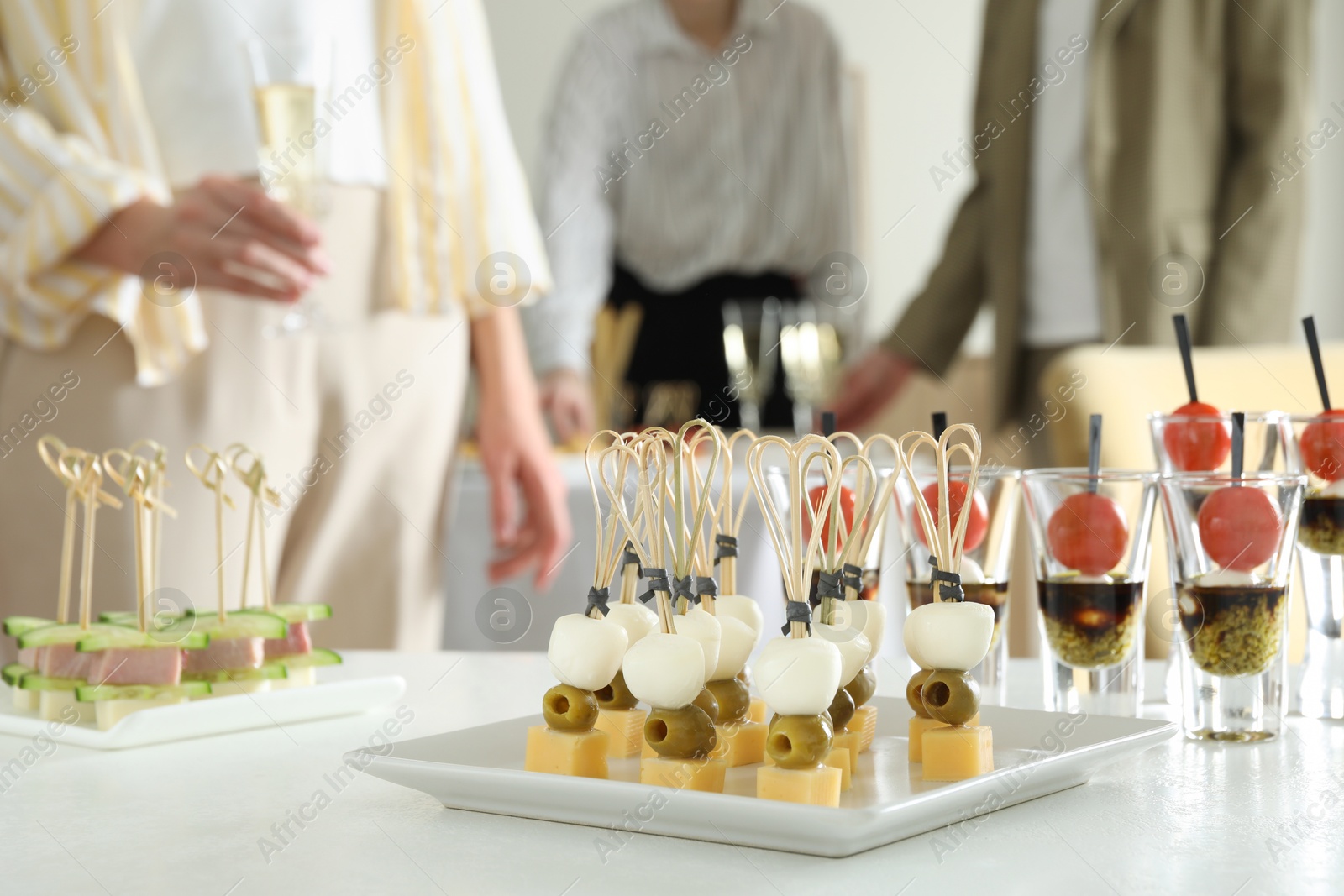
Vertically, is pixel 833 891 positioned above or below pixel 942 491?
below

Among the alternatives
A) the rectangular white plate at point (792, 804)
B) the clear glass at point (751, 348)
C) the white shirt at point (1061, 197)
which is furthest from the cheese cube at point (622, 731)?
the white shirt at point (1061, 197)

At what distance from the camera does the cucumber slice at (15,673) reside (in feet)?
1.93

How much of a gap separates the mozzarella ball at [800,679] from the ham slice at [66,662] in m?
0.34

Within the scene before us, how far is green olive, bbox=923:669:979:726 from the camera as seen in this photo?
1.43 ft

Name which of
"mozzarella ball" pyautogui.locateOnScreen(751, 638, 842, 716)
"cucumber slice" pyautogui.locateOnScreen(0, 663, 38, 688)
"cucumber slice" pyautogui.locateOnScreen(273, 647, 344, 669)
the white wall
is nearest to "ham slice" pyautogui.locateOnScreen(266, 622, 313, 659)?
"cucumber slice" pyautogui.locateOnScreen(273, 647, 344, 669)

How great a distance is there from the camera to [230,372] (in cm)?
105

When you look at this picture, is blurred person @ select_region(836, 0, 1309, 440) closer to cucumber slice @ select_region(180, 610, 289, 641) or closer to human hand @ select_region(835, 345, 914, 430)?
human hand @ select_region(835, 345, 914, 430)

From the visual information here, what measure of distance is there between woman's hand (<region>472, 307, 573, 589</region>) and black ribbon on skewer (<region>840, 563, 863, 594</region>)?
2.46ft

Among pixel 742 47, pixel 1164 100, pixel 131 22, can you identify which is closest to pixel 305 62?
pixel 131 22

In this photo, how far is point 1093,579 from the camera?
565mm

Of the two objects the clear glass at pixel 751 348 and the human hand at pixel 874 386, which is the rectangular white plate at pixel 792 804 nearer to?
the clear glass at pixel 751 348

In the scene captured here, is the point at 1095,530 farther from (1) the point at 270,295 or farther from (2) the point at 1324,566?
(1) the point at 270,295

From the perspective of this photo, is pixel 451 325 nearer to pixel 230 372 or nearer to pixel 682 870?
pixel 230 372

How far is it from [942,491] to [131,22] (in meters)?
0.83
